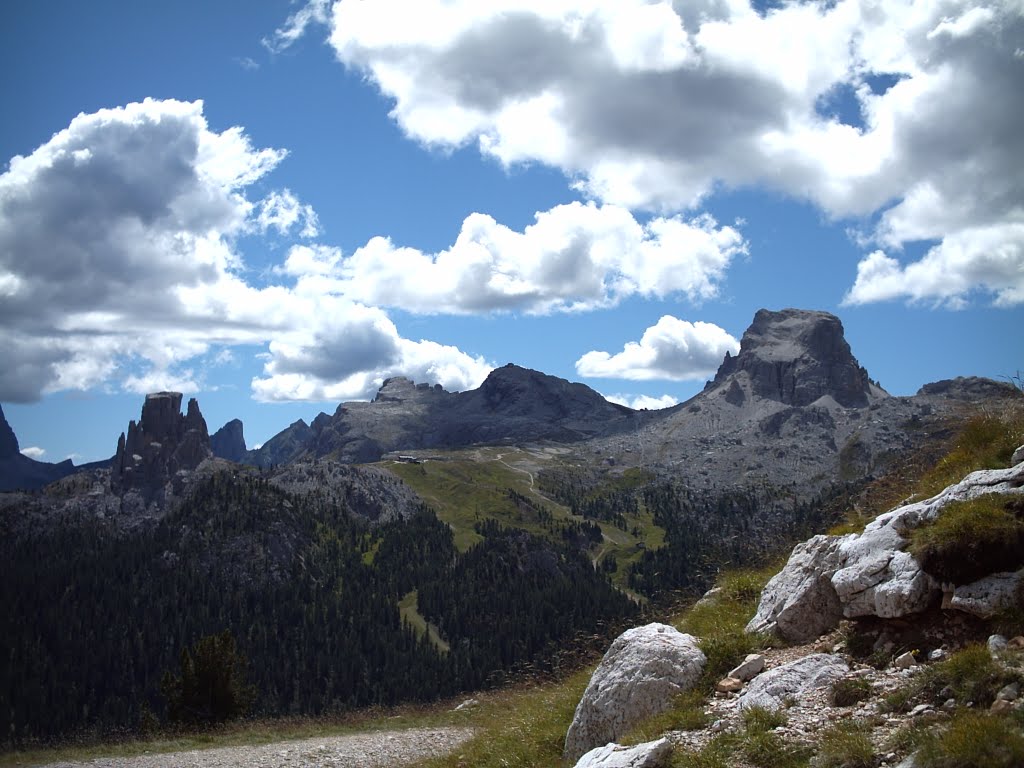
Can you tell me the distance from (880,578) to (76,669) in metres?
221

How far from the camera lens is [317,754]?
21656 millimetres

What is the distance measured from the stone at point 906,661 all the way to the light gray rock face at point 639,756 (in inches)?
154

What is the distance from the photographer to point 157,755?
2217 cm

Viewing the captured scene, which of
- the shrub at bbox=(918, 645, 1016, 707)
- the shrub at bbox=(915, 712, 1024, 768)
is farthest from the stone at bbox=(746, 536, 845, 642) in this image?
the shrub at bbox=(915, 712, 1024, 768)

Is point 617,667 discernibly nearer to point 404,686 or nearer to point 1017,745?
point 1017,745

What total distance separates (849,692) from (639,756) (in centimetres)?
340

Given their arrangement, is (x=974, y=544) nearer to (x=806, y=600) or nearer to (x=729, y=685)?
(x=806, y=600)

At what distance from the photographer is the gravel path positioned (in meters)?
20.8

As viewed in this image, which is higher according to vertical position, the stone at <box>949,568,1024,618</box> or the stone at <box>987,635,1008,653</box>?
the stone at <box>949,568,1024,618</box>

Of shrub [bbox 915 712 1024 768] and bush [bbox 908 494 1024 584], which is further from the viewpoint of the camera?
bush [bbox 908 494 1024 584]

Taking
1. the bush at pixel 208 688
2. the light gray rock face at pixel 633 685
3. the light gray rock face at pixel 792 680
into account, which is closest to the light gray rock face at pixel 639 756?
the light gray rock face at pixel 792 680

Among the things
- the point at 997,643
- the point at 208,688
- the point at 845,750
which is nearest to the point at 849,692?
the point at 845,750

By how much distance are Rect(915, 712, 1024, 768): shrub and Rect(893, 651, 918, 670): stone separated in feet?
8.35

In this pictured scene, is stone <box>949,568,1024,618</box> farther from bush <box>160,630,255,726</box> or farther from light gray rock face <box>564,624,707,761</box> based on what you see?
bush <box>160,630,255,726</box>
